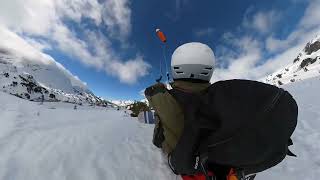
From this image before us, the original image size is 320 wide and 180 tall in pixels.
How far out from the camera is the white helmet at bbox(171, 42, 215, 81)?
4309 millimetres

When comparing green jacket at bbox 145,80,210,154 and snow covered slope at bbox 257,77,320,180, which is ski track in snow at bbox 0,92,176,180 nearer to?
green jacket at bbox 145,80,210,154

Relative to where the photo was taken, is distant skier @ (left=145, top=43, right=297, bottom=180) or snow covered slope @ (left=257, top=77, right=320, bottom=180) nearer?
distant skier @ (left=145, top=43, right=297, bottom=180)

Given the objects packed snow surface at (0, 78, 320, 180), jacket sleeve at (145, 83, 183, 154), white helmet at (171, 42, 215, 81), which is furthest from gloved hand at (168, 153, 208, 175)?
packed snow surface at (0, 78, 320, 180)

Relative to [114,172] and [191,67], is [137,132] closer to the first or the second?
[114,172]

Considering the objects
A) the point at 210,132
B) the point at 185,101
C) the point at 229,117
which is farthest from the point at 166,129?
the point at 229,117

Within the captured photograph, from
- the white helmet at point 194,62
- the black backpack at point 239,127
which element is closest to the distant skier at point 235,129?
the black backpack at point 239,127

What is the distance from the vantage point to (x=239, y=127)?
304cm

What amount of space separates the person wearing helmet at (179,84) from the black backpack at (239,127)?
1.71 feet

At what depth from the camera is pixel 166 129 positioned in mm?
3859

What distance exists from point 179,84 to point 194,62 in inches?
17.6

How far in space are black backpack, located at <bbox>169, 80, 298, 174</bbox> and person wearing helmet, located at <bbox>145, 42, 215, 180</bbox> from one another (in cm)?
52

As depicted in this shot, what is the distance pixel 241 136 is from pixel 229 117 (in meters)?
0.25

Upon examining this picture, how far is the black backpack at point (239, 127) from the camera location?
120 inches

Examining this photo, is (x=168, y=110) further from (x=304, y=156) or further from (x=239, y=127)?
(x=304, y=156)
